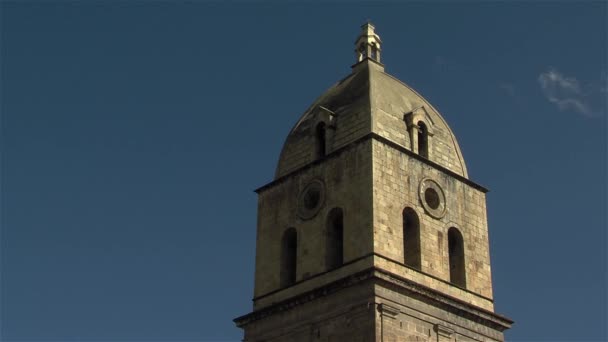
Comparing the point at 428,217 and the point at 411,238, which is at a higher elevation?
the point at 428,217

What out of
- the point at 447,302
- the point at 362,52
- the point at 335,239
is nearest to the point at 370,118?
the point at 335,239

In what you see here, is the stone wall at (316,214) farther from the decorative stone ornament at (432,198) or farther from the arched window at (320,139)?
the decorative stone ornament at (432,198)

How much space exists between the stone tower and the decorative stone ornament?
0.05m

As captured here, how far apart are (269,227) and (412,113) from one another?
25.0 feet

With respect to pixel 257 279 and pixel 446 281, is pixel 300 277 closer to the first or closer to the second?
pixel 257 279

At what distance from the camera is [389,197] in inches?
1513

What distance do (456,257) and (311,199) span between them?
20.7 feet

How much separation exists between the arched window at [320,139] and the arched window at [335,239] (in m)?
3.55

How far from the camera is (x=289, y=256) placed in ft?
135

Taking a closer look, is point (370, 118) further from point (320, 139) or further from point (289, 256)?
point (289, 256)

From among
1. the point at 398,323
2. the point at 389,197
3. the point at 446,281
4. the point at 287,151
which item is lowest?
the point at 398,323

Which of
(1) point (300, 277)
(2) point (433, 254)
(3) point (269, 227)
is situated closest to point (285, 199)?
(3) point (269, 227)

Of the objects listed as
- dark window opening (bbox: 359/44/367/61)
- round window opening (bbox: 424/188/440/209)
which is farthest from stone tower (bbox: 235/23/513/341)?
dark window opening (bbox: 359/44/367/61)

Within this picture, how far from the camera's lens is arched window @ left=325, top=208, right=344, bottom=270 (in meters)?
38.9
